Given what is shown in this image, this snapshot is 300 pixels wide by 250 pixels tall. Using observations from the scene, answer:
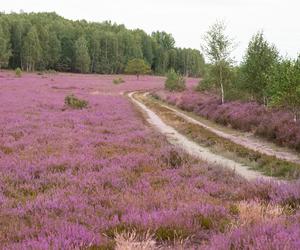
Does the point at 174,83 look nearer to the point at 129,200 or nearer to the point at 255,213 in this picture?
the point at 129,200

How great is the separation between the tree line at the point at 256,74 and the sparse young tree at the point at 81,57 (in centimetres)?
8855

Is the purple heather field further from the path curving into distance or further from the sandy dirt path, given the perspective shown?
the sandy dirt path

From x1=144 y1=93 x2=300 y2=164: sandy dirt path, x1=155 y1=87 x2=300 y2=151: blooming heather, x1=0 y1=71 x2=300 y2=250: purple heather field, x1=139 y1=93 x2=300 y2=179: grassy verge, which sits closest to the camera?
x1=0 y1=71 x2=300 y2=250: purple heather field

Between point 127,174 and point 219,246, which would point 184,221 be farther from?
point 127,174

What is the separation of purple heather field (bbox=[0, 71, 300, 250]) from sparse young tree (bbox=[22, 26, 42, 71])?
335 ft

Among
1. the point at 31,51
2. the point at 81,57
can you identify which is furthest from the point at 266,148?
the point at 81,57

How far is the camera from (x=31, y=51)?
379ft

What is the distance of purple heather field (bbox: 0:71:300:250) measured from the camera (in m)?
6.95

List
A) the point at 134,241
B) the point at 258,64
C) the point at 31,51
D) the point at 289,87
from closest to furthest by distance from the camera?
the point at 134,241
the point at 289,87
the point at 258,64
the point at 31,51

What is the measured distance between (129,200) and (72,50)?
129044mm

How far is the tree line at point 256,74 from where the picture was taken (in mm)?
25609

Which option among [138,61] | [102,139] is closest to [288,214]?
[102,139]

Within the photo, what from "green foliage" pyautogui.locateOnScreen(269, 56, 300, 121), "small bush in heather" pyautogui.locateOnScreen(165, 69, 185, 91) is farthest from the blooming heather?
"small bush in heather" pyautogui.locateOnScreen(165, 69, 185, 91)

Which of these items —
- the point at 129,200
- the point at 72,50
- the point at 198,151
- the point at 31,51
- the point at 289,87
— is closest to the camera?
the point at 129,200
